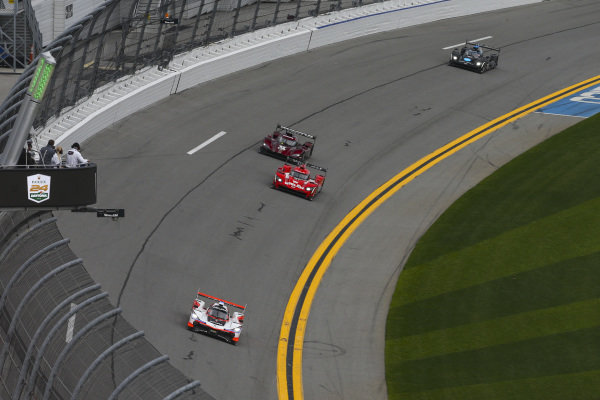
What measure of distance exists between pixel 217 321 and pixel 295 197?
8.53 m

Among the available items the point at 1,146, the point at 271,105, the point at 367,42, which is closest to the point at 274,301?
the point at 1,146

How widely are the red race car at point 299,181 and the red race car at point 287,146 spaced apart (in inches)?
54.7

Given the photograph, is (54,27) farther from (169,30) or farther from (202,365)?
(202,365)

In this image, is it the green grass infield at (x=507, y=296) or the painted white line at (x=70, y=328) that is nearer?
the painted white line at (x=70, y=328)

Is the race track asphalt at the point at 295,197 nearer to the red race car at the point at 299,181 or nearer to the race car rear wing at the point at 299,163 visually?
the red race car at the point at 299,181

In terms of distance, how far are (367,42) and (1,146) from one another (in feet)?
79.5

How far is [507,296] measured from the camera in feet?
84.2

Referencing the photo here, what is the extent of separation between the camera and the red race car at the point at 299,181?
30.2m

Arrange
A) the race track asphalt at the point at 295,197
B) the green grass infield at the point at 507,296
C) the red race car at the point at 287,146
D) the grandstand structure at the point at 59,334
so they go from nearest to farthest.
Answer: the grandstand structure at the point at 59,334
the green grass infield at the point at 507,296
the race track asphalt at the point at 295,197
the red race car at the point at 287,146

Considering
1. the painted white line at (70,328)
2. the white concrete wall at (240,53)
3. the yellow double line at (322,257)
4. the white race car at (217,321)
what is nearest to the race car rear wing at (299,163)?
the yellow double line at (322,257)

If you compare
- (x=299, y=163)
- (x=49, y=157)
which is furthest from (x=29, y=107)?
(x=299, y=163)

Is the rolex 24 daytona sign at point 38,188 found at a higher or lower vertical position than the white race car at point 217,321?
higher

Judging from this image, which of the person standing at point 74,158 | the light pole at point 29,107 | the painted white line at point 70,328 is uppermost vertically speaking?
the light pole at point 29,107

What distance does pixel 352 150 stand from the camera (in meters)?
34.1
